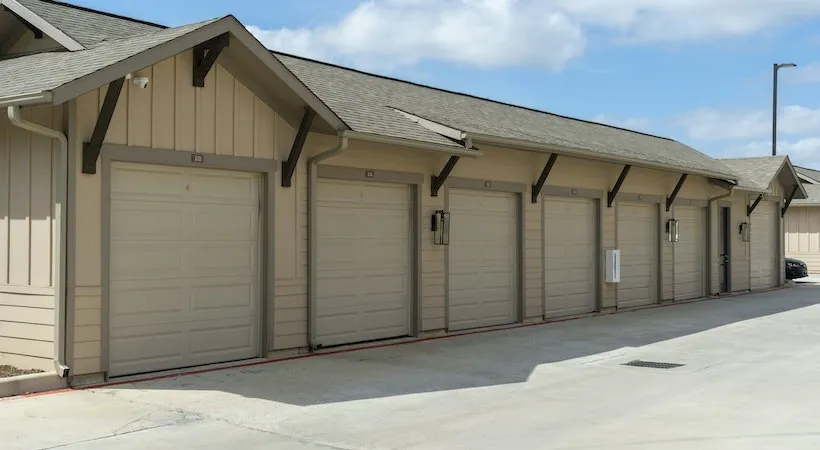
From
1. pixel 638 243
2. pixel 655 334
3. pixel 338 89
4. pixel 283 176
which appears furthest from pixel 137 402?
pixel 638 243

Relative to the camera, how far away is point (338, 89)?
1261cm

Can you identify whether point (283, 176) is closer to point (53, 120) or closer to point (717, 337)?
point (53, 120)

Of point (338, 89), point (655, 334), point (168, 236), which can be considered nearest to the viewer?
point (168, 236)

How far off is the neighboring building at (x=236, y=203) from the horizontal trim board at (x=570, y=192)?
48mm

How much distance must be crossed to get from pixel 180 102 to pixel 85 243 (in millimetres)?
1868

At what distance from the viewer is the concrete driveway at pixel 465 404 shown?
652 cm

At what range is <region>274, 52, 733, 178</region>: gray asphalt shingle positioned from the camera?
11586 mm

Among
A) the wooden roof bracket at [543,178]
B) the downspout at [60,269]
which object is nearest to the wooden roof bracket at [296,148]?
the downspout at [60,269]

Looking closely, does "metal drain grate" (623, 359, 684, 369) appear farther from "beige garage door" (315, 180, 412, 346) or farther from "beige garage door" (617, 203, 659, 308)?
"beige garage door" (617, 203, 659, 308)

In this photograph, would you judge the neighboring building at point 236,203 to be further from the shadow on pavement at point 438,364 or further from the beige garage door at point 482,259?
the shadow on pavement at point 438,364

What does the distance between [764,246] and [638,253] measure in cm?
808

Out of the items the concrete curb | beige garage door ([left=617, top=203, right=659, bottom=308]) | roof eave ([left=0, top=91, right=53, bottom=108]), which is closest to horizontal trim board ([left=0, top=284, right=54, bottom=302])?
the concrete curb

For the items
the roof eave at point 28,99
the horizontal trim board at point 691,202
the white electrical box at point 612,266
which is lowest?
the white electrical box at point 612,266

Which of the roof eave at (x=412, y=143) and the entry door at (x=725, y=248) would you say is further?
the entry door at (x=725, y=248)
